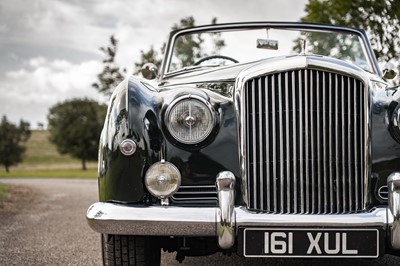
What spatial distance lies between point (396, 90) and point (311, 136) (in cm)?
67

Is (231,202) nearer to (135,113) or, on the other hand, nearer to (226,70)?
(135,113)

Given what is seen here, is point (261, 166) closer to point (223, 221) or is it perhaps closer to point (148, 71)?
point (223, 221)

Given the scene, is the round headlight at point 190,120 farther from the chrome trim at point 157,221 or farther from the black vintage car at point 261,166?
the chrome trim at point 157,221

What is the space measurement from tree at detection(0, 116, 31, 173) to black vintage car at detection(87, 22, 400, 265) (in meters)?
49.7

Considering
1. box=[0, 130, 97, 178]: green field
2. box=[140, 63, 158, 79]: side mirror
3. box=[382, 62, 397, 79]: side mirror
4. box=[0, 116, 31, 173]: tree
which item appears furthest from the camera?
box=[0, 130, 97, 178]: green field

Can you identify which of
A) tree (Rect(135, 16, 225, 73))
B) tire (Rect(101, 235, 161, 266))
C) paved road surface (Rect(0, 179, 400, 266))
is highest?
tree (Rect(135, 16, 225, 73))

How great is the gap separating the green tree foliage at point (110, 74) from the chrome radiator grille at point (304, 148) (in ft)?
55.0

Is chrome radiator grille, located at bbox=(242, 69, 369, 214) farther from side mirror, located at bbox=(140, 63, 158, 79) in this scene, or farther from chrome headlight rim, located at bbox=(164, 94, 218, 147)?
side mirror, located at bbox=(140, 63, 158, 79)

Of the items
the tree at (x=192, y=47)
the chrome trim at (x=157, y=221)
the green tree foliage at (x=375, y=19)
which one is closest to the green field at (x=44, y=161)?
the green tree foliage at (x=375, y=19)

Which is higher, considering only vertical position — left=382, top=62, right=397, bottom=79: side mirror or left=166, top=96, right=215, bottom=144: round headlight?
left=382, top=62, right=397, bottom=79: side mirror

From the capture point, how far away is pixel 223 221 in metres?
2.47

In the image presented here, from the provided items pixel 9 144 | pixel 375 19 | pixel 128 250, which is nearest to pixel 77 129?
pixel 9 144

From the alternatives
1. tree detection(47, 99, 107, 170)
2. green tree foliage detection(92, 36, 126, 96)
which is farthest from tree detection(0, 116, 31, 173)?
green tree foliage detection(92, 36, 126, 96)

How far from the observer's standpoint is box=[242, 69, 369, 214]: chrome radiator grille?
8.71ft
